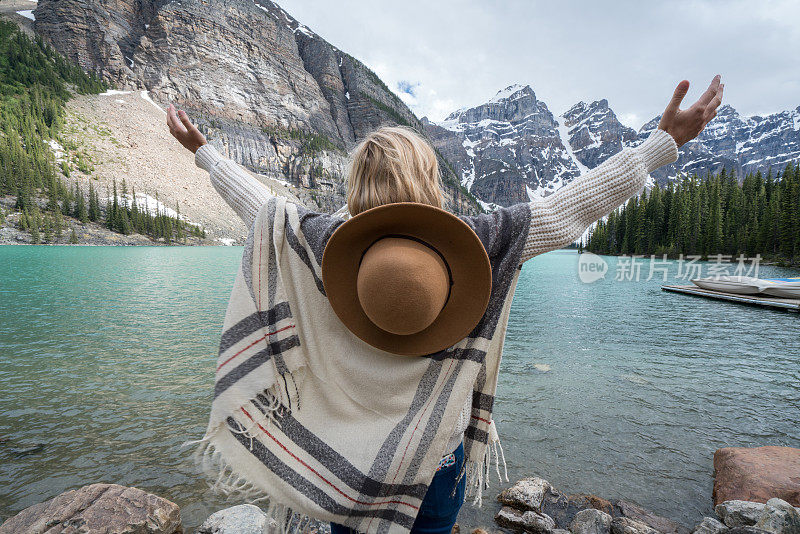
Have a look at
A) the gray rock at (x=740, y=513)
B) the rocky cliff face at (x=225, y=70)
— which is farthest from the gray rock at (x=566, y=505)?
the rocky cliff face at (x=225, y=70)

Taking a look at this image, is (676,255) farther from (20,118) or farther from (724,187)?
(20,118)

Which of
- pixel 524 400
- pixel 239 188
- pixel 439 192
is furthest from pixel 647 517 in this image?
pixel 239 188

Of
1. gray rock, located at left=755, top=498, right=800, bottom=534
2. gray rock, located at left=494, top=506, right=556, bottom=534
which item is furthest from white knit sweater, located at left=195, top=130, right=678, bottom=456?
gray rock, located at left=755, top=498, right=800, bottom=534

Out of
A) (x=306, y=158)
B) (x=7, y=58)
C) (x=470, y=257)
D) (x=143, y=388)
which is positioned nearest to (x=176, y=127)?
(x=470, y=257)

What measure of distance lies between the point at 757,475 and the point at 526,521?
9.08 ft

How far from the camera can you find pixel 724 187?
61406mm

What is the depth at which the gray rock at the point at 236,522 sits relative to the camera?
11.1ft

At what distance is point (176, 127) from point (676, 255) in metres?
76.8

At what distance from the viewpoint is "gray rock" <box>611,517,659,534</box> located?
137 inches

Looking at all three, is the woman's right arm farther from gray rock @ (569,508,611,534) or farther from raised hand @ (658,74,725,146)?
gray rock @ (569,508,611,534)

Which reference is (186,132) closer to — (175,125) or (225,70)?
(175,125)

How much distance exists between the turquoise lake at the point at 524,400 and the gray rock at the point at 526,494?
0.20m

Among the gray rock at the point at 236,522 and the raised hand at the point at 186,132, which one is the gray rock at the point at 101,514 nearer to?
the gray rock at the point at 236,522

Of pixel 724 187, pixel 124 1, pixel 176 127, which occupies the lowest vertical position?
pixel 176 127
